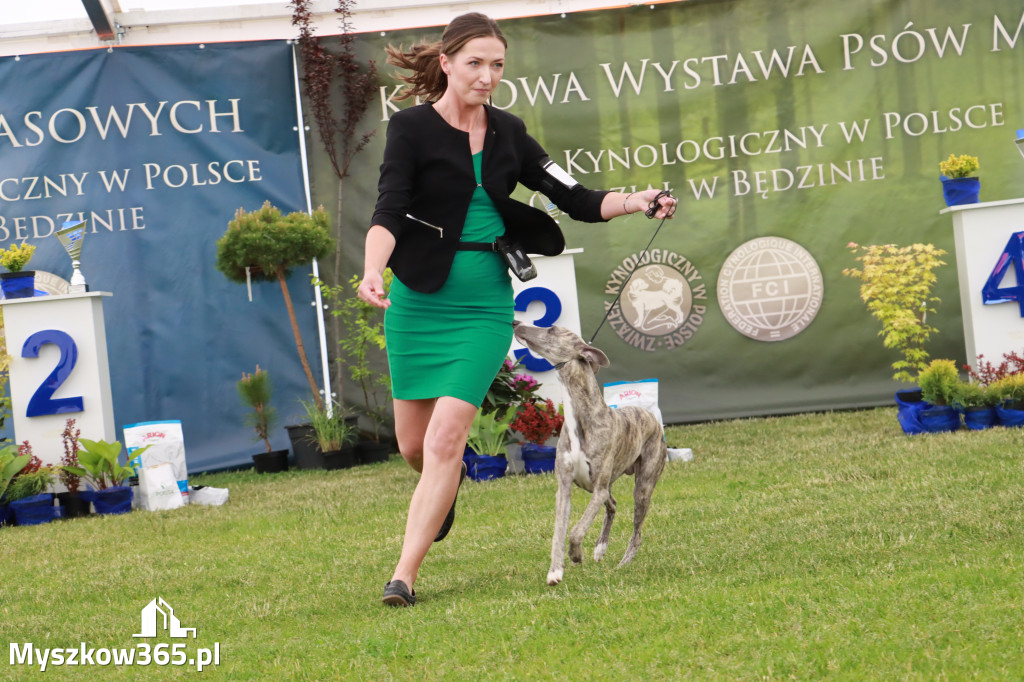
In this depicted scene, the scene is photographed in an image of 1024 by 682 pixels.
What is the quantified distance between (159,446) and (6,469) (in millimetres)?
923

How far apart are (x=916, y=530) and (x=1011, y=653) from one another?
4.85 ft

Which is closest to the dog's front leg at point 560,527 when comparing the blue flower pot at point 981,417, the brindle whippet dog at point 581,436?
the brindle whippet dog at point 581,436

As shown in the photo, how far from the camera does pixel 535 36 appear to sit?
908 cm

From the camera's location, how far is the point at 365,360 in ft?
29.3

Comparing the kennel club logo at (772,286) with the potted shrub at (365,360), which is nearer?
the potted shrub at (365,360)

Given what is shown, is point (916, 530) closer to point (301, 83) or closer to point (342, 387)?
point (342, 387)

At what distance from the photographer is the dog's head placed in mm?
3586

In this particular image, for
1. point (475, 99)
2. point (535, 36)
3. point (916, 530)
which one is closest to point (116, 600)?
point (475, 99)

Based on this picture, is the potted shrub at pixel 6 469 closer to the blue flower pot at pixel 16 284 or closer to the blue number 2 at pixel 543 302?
the blue flower pot at pixel 16 284

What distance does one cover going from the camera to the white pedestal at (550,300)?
24.2 feet

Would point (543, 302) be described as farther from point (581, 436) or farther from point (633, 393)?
point (581, 436)

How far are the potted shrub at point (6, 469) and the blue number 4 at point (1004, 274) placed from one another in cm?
635

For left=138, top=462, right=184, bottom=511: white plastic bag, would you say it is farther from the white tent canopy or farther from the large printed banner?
the white tent canopy

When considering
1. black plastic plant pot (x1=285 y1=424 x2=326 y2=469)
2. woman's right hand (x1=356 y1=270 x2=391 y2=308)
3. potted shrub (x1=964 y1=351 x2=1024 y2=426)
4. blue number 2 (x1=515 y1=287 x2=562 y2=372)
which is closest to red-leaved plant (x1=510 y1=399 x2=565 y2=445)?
blue number 2 (x1=515 y1=287 x2=562 y2=372)
